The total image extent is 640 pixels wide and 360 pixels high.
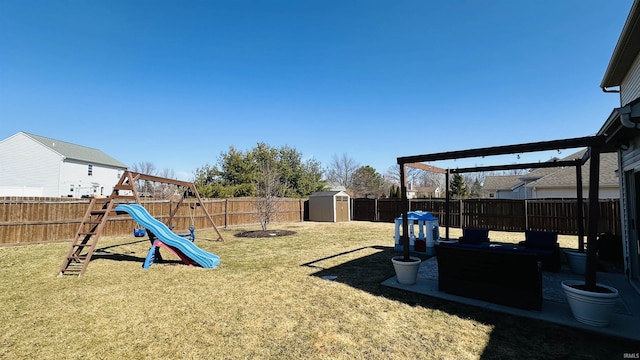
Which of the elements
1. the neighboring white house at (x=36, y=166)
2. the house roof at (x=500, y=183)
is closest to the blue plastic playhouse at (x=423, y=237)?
the house roof at (x=500, y=183)

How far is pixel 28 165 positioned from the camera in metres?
23.5

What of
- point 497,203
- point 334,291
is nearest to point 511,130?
point 497,203

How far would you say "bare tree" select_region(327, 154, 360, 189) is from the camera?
46.8 m

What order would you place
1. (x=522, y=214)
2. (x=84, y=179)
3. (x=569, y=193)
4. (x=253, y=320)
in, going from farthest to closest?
(x=84, y=179)
(x=569, y=193)
(x=522, y=214)
(x=253, y=320)

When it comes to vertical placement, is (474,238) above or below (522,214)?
below

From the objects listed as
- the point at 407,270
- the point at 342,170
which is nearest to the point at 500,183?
the point at 342,170

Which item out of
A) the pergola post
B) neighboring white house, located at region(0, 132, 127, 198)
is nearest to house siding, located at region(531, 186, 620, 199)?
the pergola post

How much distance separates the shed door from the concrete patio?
42.0 feet

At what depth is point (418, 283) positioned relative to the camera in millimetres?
5035

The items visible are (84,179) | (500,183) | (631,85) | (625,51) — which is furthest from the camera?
(500,183)

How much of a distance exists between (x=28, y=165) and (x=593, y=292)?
35869 millimetres

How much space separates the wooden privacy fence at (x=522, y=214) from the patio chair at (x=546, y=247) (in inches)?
237

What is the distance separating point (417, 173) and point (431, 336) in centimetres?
5171

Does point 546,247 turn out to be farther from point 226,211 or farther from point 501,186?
point 501,186
